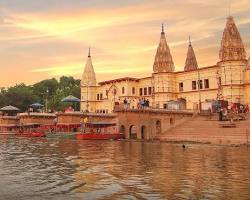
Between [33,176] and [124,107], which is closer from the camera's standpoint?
[33,176]

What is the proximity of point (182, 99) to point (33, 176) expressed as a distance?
55656 millimetres

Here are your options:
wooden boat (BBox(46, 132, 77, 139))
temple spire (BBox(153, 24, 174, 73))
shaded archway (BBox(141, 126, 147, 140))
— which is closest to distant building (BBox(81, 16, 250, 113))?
temple spire (BBox(153, 24, 174, 73))

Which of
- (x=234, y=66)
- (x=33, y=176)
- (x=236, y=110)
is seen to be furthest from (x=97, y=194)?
(x=234, y=66)

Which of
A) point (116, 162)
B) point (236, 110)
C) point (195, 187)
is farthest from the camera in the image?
point (236, 110)

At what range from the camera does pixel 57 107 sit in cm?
11025

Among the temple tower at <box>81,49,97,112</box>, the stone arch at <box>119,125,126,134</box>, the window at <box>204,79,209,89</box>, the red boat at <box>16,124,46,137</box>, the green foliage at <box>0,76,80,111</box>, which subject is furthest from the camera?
the green foliage at <box>0,76,80,111</box>

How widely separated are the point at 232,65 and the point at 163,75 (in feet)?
46.7

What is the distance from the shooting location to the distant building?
61.7 metres

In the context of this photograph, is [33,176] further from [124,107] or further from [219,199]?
[124,107]

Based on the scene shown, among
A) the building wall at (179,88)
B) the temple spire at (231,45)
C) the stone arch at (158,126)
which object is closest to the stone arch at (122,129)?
the stone arch at (158,126)

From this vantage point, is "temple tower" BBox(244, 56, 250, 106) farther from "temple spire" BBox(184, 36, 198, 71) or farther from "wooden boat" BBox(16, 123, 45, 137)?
"wooden boat" BBox(16, 123, 45, 137)

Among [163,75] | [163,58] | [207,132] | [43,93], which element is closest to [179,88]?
[163,75]

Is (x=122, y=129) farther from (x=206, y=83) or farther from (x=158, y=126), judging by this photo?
(x=206, y=83)

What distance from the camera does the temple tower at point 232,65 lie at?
6153 centimetres
